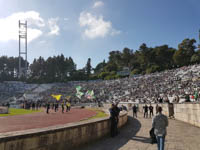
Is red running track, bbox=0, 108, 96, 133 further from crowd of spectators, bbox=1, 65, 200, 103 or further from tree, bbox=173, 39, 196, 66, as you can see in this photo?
tree, bbox=173, 39, 196, 66

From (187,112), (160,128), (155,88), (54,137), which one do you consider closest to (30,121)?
(54,137)

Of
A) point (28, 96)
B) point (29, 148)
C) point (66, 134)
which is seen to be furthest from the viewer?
point (28, 96)

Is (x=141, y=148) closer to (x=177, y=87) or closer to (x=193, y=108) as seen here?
(x=193, y=108)

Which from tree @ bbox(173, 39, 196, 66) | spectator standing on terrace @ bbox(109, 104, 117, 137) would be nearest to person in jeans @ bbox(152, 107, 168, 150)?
spectator standing on terrace @ bbox(109, 104, 117, 137)

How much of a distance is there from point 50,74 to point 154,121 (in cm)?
10399

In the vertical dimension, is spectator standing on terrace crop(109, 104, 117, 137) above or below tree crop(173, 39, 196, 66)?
below

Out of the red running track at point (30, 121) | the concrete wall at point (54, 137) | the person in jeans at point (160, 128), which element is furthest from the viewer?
the red running track at point (30, 121)

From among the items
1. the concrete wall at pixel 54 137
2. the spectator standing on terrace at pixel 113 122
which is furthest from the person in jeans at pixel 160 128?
the spectator standing on terrace at pixel 113 122

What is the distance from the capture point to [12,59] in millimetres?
116688

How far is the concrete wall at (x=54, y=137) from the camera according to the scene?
197 inches

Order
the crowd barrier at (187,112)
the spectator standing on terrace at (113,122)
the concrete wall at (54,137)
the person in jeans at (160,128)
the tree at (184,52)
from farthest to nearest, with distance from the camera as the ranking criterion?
the tree at (184,52)
the crowd barrier at (187,112)
the spectator standing on terrace at (113,122)
the person in jeans at (160,128)
the concrete wall at (54,137)

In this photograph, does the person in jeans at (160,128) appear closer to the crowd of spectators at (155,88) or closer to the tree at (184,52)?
the crowd of spectators at (155,88)

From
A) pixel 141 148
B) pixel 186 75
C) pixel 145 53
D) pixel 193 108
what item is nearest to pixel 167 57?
pixel 145 53

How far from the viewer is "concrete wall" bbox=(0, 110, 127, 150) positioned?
16.4 ft
